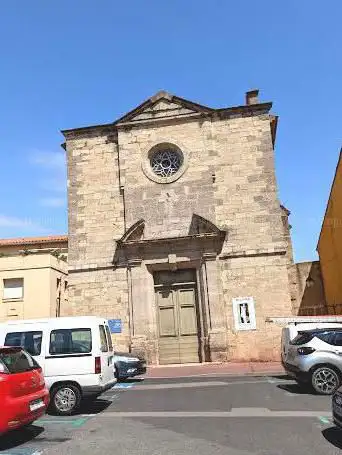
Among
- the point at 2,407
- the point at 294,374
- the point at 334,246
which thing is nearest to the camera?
the point at 2,407

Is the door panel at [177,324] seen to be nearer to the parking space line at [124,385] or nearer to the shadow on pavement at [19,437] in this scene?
the parking space line at [124,385]

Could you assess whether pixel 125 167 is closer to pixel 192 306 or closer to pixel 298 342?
pixel 192 306

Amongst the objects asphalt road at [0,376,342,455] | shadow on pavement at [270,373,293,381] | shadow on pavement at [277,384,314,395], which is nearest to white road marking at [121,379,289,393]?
shadow on pavement at [270,373,293,381]

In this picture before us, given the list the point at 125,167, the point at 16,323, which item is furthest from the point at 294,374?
the point at 125,167

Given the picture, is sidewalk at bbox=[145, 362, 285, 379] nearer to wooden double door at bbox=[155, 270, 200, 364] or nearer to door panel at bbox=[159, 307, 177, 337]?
wooden double door at bbox=[155, 270, 200, 364]

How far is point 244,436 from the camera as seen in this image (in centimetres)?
691

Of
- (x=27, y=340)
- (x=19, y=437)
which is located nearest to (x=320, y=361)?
(x=27, y=340)

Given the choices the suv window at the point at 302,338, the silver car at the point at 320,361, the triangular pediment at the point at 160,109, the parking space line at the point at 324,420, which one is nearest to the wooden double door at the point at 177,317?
the triangular pediment at the point at 160,109

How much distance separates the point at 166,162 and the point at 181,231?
327cm

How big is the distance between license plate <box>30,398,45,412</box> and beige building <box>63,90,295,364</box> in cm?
1131

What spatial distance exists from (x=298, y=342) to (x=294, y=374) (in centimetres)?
77

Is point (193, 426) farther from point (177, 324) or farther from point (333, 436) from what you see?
point (177, 324)

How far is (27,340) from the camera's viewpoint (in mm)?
9844

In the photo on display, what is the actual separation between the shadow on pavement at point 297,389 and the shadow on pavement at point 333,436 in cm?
390
